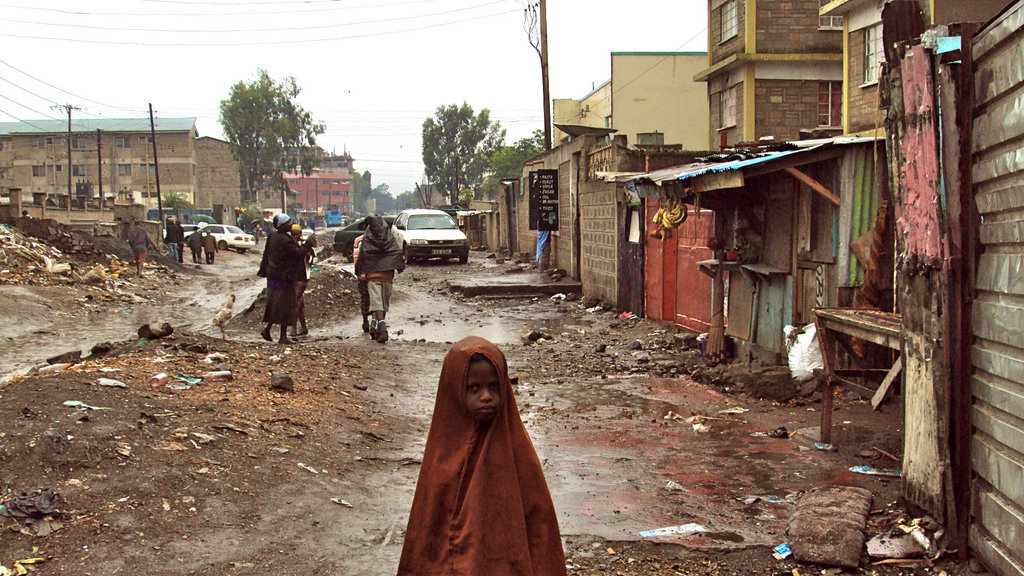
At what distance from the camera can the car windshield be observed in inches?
1024

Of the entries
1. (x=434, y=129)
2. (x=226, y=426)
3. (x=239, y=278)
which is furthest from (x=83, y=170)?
(x=226, y=426)

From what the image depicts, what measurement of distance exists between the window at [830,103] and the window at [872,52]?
5.67 metres

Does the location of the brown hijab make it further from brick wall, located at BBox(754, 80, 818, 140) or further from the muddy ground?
brick wall, located at BBox(754, 80, 818, 140)

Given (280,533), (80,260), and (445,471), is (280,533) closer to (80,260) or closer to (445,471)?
(445,471)

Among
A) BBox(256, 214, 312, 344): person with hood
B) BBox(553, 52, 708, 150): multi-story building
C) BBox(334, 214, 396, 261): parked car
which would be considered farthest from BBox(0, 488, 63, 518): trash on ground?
BBox(553, 52, 708, 150): multi-story building

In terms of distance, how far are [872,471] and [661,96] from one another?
1262 inches

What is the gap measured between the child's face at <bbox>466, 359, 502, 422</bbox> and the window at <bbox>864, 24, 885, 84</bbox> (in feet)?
56.6

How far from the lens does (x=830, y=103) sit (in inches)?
918

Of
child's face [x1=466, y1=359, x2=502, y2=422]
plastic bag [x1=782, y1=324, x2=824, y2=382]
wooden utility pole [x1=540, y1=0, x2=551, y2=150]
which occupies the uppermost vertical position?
wooden utility pole [x1=540, y1=0, x2=551, y2=150]

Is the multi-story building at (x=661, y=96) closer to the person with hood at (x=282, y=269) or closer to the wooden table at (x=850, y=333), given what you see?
the person with hood at (x=282, y=269)

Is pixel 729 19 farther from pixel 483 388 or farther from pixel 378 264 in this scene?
pixel 483 388

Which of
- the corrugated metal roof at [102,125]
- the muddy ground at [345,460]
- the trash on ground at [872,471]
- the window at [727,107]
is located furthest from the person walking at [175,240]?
the corrugated metal roof at [102,125]

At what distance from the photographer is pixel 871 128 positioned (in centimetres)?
1762

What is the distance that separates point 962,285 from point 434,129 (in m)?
69.9
